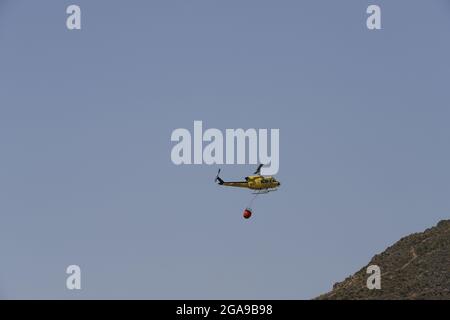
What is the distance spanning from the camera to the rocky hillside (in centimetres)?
17550

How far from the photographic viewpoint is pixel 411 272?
18288 centimetres

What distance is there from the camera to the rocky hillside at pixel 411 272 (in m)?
176

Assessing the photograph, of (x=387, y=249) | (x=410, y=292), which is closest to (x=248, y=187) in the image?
(x=410, y=292)

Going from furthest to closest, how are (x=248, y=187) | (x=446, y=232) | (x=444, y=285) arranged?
1. (x=446, y=232)
2. (x=444, y=285)
3. (x=248, y=187)
